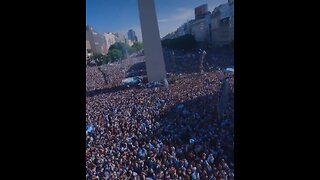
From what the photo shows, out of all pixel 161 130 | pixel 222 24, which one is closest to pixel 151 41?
pixel 222 24

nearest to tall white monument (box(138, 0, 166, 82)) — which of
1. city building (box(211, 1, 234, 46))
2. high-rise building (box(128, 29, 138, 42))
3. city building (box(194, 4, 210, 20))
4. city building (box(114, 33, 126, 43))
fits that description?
high-rise building (box(128, 29, 138, 42))

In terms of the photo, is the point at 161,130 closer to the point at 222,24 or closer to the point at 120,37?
the point at 120,37

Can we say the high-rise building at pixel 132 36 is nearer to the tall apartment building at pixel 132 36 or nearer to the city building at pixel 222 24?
the tall apartment building at pixel 132 36

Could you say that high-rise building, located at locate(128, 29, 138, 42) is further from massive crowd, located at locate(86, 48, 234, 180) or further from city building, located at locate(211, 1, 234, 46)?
city building, located at locate(211, 1, 234, 46)
